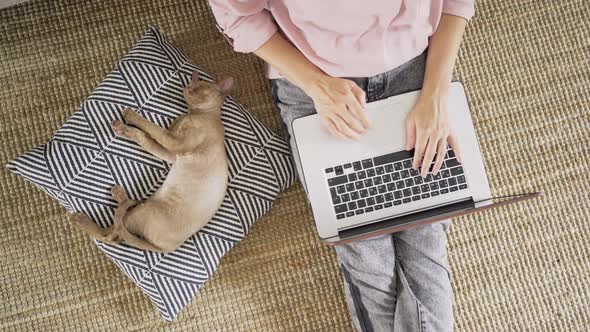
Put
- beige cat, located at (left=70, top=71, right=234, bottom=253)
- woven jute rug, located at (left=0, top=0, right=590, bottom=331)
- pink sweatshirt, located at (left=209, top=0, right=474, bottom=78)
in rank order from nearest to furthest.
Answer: pink sweatshirt, located at (left=209, top=0, right=474, bottom=78), beige cat, located at (left=70, top=71, right=234, bottom=253), woven jute rug, located at (left=0, top=0, right=590, bottom=331)

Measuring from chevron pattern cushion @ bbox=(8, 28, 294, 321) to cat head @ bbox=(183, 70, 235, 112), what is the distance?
0.05 meters

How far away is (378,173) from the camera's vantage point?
2.91ft

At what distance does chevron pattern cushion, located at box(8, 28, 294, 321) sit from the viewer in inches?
38.4

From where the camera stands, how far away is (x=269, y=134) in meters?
1.05

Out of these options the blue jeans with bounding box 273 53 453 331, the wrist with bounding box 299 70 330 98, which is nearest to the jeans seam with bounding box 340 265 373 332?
the blue jeans with bounding box 273 53 453 331

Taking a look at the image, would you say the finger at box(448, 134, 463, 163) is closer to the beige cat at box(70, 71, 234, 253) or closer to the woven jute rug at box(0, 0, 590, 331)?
the woven jute rug at box(0, 0, 590, 331)

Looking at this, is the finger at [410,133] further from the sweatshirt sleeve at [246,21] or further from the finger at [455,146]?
the sweatshirt sleeve at [246,21]

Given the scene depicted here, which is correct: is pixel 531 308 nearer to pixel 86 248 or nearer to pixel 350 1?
pixel 350 1

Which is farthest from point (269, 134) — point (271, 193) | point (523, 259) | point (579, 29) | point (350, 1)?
point (579, 29)

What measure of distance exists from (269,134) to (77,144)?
38 centimetres

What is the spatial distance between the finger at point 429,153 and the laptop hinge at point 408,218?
0.24 ft

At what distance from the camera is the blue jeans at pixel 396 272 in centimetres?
94

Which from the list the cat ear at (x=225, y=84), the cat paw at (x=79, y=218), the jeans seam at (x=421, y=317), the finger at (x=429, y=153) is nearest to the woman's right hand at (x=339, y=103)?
the finger at (x=429, y=153)

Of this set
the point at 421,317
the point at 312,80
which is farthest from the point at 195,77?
the point at 421,317
